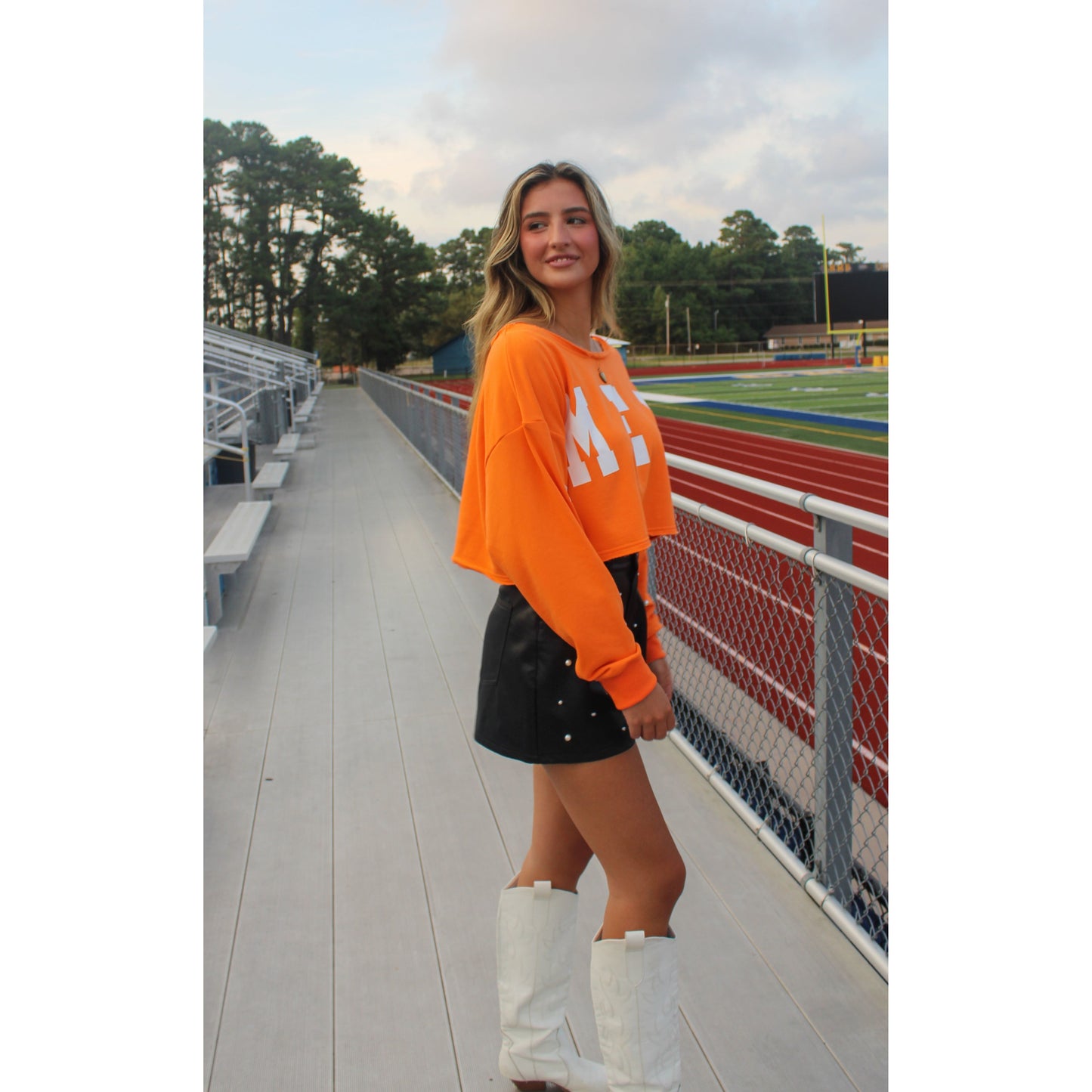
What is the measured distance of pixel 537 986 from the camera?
176 cm

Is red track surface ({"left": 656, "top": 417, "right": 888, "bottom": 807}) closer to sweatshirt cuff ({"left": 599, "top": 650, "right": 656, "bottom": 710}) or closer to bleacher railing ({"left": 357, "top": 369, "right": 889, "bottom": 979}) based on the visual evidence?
bleacher railing ({"left": 357, "top": 369, "right": 889, "bottom": 979})

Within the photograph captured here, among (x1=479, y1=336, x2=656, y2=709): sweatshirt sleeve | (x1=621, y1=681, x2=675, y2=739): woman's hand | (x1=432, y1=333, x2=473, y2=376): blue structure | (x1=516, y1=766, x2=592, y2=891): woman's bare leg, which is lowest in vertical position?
(x1=516, y1=766, x2=592, y2=891): woman's bare leg

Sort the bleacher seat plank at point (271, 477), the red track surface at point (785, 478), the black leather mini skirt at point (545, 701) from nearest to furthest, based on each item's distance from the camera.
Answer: the black leather mini skirt at point (545, 701)
the red track surface at point (785, 478)
the bleacher seat plank at point (271, 477)

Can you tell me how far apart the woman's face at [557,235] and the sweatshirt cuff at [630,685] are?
1.96ft

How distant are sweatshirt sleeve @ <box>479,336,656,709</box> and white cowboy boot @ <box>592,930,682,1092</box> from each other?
513 millimetres

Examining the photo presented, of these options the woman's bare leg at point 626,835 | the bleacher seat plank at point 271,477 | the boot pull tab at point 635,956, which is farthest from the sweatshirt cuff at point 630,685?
the bleacher seat plank at point 271,477

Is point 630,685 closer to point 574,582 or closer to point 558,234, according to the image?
point 574,582

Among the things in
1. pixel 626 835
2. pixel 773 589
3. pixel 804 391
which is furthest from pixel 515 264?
pixel 804 391

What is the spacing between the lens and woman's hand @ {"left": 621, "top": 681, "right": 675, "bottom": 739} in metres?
1.40

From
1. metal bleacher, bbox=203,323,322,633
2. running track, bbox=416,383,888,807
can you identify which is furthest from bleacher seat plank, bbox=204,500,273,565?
running track, bbox=416,383,888,807

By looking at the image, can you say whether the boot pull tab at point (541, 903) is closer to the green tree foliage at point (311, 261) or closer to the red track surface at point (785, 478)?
the red track surface at point (785, 478)

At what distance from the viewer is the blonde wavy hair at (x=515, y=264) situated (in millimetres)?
1531
